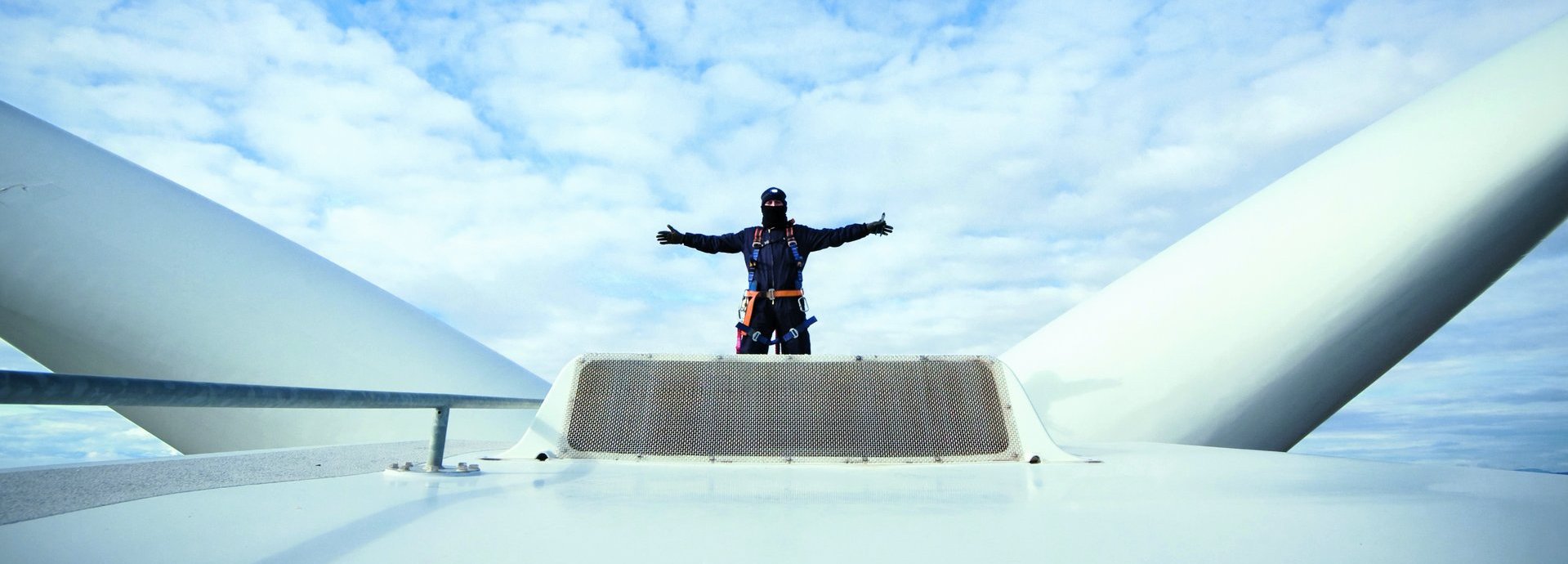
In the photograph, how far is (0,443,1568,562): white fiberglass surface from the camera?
1.42 metres

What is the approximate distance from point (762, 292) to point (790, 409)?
7.41 feet

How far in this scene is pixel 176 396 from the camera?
1.67m

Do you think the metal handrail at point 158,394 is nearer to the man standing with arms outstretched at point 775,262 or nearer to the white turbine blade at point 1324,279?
the man standing with arms outstretched at point 775,262

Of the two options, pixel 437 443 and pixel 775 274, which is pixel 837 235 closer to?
pixel 775 274

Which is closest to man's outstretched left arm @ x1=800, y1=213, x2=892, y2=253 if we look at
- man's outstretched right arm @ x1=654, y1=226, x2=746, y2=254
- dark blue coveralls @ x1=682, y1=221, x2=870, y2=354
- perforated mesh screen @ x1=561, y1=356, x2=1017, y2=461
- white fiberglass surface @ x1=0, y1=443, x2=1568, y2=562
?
dark blue coveralls @ x1=682, y1=221, x2=870, y2=354

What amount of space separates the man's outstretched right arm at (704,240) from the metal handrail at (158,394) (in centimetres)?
364

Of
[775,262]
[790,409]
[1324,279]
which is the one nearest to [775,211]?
[775,262]

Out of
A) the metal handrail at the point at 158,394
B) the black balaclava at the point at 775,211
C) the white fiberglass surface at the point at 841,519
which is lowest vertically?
the white fiberglass surface at the point at 841,519

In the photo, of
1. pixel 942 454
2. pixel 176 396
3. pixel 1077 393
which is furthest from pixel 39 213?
pixel 1077 393

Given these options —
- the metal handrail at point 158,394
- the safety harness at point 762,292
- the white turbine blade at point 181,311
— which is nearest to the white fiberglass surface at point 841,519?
the metal handrail at point 158,394

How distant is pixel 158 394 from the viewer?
1.61 m

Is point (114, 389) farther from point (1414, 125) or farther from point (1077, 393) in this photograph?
point (1414, 125)

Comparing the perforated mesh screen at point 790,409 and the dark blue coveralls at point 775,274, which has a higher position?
the dark blue coveralls at point 775,274

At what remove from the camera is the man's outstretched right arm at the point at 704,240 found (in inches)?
247
